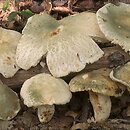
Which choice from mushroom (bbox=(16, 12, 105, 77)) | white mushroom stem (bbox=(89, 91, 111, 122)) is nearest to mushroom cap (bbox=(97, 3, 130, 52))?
mushroom (bbox=(16, 12, 105, 77))

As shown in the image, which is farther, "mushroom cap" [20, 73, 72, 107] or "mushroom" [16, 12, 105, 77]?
"mushroom" [16, 12, 105, 77]

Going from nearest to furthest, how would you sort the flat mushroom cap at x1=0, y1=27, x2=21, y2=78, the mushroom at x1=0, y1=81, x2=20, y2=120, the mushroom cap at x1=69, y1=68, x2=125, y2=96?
the mushroom cap at x1=69, y1=68, x2=125, y2=96 → the mushroom at x1=0, y1=81, x2=20, y2=120 → the flat mushroom cap at x1=0, y1=27, x2=21, y2=78

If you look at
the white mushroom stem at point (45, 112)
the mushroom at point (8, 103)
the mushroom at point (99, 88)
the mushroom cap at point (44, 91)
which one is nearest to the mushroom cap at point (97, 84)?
the mushroom at point (99, 88)

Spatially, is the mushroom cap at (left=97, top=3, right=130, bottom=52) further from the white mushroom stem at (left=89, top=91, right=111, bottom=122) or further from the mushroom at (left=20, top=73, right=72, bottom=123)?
the mushroom at (left=20, top=73, right=72, bottom=123)

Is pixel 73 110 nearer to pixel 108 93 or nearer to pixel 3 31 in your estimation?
pixel 108 93

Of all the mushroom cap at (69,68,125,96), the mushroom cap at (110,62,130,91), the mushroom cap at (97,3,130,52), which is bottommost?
the mushroom cap at (69,68,125,96)

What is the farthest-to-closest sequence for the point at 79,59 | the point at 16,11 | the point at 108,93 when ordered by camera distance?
the point at 16,11 < the point at 79,59 < the point at 108,93

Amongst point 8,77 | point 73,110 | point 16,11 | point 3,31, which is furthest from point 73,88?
point 16,11

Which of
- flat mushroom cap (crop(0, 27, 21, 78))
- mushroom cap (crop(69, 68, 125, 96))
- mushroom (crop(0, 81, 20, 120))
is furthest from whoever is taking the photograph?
flat mushroom cap (crop(0, 27, 21, 78))
